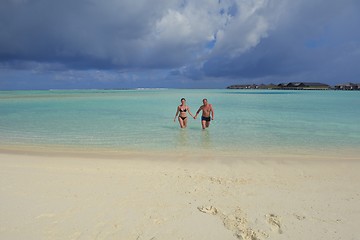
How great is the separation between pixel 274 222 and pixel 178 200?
1481 millimetres

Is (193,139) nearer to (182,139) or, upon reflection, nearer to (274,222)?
(182,139)

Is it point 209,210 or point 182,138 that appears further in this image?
point 182,138

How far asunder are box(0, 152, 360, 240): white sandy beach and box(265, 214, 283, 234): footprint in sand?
0.01m

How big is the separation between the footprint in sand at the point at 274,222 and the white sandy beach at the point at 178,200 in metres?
0.01

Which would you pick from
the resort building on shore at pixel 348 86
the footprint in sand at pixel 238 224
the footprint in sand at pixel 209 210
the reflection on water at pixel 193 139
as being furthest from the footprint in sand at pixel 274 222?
the resort building on shore at pixel 348 86

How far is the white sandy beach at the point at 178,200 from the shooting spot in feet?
11.3

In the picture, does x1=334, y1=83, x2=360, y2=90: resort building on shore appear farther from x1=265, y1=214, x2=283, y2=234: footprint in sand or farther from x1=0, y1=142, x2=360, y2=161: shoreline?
x1=265, y1=214, x2=283, y2=234: footprint in sand

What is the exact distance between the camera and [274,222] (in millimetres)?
3660

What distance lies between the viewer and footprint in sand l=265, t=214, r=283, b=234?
11.5 feet

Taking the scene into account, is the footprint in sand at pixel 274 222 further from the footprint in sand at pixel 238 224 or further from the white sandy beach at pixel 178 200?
the footprint in sand at pixel 238 224

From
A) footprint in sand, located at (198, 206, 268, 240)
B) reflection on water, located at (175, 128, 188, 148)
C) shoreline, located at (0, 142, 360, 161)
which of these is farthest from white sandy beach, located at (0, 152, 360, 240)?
reflection on water, located at (175, 128, 188, 148)

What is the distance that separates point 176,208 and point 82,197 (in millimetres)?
1588

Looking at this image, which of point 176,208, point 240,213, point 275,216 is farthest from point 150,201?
point 275,216

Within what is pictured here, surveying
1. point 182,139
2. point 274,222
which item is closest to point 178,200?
point 274,222
